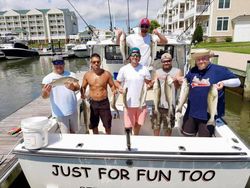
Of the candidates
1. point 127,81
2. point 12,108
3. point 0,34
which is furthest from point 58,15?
point 127,81

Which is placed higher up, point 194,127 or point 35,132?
point 35,132

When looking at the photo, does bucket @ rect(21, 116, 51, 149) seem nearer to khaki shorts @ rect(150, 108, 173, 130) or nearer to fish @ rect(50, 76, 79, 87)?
fish @ rect(50, 76, 79, 87)

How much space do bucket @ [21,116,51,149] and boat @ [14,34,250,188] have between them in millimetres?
73

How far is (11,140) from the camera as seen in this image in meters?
4.89

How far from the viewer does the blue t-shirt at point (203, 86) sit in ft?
9.39

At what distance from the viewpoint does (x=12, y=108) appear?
1055 cm

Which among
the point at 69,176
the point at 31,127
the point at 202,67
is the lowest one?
the point at 69,176

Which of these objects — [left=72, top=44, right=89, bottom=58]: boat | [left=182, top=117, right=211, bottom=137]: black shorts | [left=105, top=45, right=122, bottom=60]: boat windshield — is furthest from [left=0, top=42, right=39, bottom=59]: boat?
[left=182, top=117, right=211, bottom=137]: black shorts

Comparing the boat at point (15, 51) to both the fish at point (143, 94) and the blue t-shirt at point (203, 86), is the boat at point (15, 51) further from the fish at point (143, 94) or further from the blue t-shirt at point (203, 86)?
the blue t-shirt at point (203, 86)

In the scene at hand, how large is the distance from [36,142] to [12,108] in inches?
353

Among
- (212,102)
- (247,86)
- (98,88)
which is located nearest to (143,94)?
(98,88)

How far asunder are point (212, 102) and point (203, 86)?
0.83 ft

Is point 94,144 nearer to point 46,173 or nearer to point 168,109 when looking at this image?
point 46,173

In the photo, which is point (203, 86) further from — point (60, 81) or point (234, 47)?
point (234, 47)
